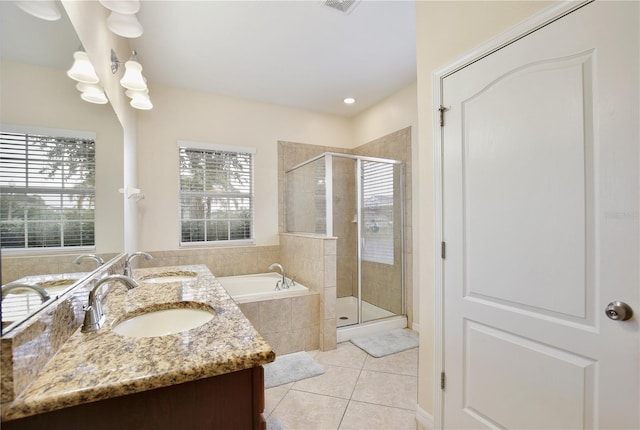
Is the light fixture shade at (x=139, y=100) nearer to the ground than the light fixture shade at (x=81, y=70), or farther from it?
farther from it

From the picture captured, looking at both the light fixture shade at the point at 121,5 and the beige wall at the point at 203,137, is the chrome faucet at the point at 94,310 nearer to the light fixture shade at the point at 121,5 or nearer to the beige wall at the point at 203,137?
the light fixture shade at the point at 121,5

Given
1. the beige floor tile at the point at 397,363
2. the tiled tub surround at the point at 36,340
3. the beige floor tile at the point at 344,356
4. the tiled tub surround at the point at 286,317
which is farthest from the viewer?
the tiled tub surround at the point at 286,317

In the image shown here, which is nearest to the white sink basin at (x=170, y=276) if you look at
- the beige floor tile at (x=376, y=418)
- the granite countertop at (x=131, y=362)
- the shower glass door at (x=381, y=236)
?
the granite countertop at (x=131, y=362)

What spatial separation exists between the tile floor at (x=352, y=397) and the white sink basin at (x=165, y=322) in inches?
40.8

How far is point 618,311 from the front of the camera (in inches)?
39.8

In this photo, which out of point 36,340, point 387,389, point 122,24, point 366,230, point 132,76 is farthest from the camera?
point 366,230

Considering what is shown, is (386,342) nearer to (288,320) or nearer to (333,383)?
(333,383)

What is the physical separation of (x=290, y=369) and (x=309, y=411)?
0.56 m

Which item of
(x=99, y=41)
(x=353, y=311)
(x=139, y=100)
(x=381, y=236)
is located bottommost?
(x=353, y=311)

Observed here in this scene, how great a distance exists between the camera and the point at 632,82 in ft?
3.24

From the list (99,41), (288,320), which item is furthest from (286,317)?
(99,41)

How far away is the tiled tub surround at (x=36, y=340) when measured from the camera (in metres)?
0.61

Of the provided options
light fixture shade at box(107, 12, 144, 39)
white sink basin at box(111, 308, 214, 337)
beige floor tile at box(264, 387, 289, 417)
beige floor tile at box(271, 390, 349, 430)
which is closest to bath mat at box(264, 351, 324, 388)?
beige floor tile at box(264, 387, 289, 417)

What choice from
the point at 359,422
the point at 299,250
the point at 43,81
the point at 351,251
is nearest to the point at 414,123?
the point at 351,251
